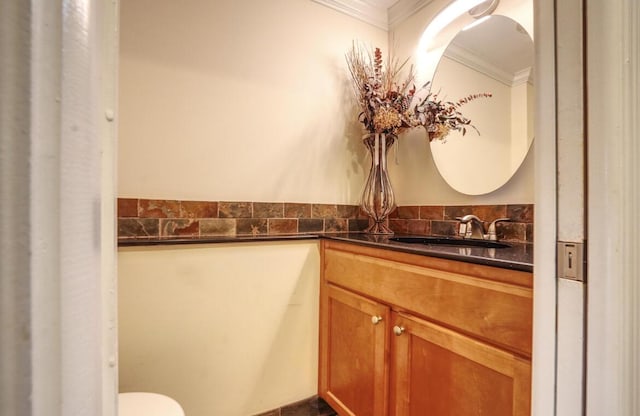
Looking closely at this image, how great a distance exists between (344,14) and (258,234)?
4.50 feet

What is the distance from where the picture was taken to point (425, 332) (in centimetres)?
91

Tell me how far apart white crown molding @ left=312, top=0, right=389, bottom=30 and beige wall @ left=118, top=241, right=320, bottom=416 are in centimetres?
136

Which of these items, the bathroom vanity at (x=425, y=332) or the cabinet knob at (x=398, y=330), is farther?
the cabinet knob at (x=398, y=330)

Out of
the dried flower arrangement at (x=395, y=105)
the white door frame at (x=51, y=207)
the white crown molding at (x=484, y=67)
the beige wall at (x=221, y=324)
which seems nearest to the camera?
the white door frame at (x=51, y=207)

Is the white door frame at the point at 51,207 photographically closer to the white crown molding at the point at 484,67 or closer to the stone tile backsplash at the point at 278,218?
the stone tile backsplash at the point at 278,218

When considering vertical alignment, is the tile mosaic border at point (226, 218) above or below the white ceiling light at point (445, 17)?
below

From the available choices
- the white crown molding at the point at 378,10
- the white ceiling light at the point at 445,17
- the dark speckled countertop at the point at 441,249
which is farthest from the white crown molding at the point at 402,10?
the dark speckled countertop at the point at 441,249

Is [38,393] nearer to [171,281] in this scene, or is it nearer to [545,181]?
[545,181]

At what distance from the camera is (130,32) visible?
116cm

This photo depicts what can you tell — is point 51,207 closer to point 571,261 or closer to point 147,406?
point 571,261

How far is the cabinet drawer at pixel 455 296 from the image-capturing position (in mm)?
688

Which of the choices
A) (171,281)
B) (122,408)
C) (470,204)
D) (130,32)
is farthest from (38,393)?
(470,204)

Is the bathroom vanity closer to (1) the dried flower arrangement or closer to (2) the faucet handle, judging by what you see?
(2) the faucet handle

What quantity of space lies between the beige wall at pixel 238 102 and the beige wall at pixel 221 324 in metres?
0.29
